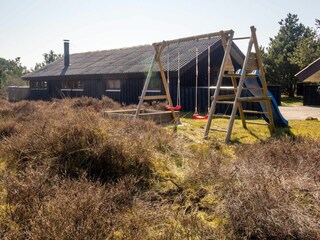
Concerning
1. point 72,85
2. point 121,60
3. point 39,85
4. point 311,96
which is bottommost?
point 311,96

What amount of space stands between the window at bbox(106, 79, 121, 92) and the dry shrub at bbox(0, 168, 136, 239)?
17369mm

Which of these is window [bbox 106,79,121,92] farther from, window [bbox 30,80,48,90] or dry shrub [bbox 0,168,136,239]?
dry shrub [bbox 0,168,136,239]

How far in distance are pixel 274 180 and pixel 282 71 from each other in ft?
102

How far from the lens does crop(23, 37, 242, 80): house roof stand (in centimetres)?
1817

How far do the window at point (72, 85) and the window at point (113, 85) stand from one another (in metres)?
3.45

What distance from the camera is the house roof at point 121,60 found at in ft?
59.6

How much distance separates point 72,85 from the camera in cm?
2473

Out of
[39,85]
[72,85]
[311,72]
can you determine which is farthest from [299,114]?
[39,85]

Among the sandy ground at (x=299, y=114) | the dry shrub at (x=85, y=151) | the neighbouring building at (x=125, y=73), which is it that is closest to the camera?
the dry shrub at (x=85, y=151)

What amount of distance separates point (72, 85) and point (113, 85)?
5.50 m

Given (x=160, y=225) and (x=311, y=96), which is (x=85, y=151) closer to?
(x=160, y=225)

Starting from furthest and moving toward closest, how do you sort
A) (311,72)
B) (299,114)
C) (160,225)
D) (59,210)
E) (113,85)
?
(113,85) → (299,114) → (311,72) → (160,225) → (59,210)

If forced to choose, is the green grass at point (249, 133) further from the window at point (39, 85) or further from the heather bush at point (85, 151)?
the window at point (39, 85)

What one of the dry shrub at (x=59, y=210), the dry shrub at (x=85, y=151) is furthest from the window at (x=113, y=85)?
the dry shrub at (x=59, y=210)
